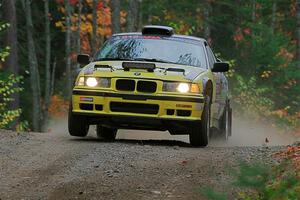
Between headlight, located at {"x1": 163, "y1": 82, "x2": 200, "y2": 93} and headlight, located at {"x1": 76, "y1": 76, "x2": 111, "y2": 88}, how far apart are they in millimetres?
874

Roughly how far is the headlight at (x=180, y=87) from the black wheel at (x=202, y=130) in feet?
1.20

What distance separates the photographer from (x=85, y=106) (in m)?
11.8

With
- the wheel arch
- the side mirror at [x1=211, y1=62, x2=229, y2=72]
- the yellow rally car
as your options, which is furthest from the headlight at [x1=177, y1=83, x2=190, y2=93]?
the side mirror at [x1=211, y1=62, x2=229, y2=72]

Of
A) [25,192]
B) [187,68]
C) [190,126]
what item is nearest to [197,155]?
[190,126]

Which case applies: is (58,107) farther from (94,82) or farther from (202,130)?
(202,130)

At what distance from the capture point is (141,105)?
455 inches

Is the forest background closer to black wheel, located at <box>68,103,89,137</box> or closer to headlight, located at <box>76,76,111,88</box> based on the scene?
black wheel, located at <box>68,103,89,137</box>

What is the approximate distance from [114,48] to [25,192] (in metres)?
5.54

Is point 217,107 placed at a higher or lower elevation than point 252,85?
higher

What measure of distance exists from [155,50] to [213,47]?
23489 millimetres

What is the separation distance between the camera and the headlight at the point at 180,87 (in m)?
11.5

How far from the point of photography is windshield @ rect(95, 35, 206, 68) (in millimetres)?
12695

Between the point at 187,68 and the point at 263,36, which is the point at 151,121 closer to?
the point at 187,68

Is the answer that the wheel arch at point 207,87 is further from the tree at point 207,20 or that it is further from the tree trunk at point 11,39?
the tree at point 207,20
